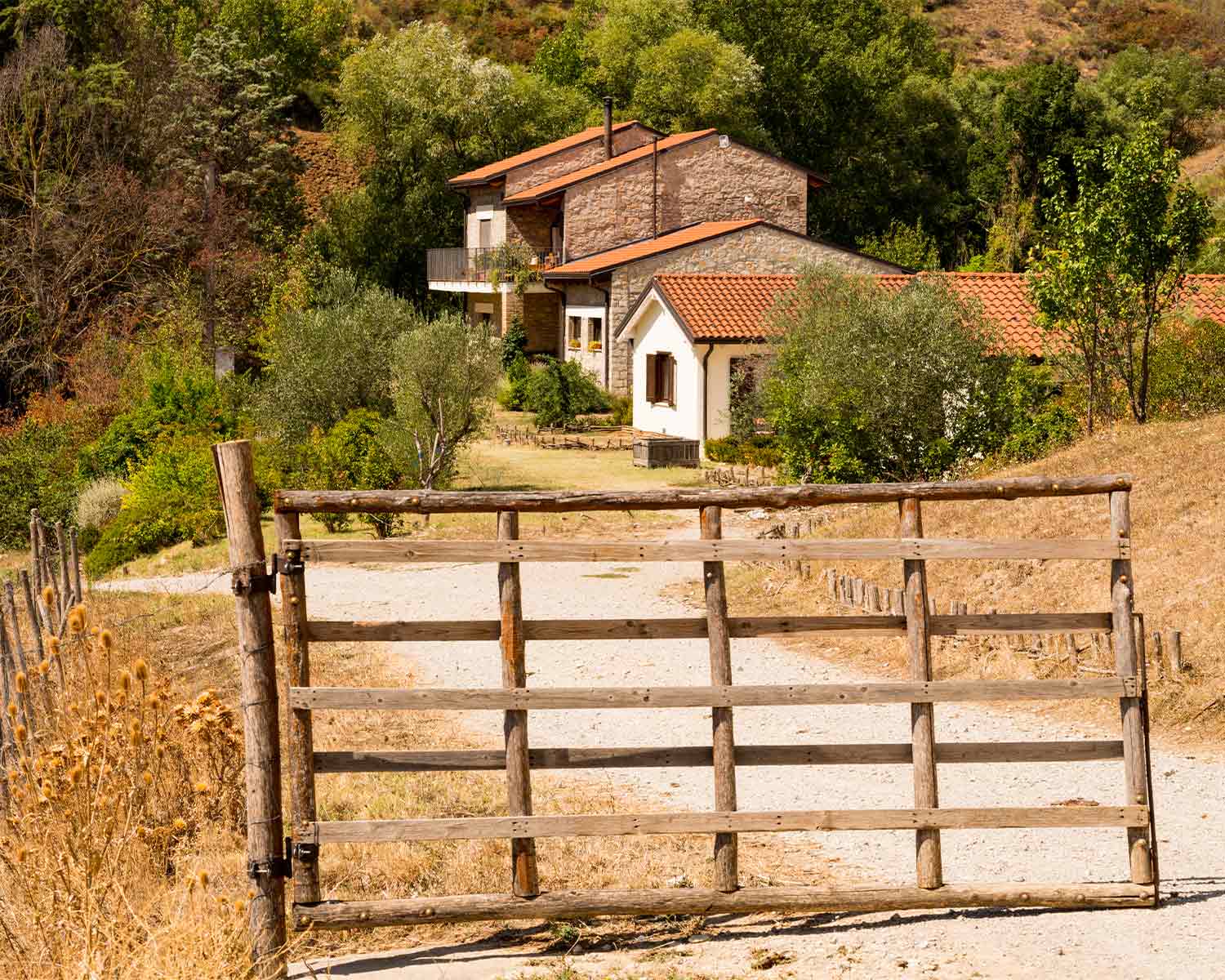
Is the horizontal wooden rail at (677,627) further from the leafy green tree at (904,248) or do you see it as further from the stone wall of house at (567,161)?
the stone wall of house at (567,161)

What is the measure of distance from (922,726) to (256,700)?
9.50ft

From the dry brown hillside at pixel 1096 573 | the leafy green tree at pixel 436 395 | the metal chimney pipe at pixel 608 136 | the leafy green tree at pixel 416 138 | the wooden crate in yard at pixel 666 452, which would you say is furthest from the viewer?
the leafy green tree at pixel 416 138

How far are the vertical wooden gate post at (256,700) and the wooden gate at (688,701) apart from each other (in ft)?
0.04

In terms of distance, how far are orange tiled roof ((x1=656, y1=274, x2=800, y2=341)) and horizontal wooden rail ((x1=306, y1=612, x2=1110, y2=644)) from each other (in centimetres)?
2423

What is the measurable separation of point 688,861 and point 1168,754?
4070 millimetres

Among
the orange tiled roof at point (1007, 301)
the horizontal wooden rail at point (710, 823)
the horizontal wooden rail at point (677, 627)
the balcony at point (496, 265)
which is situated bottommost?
the horizontal wooden rail at point (710, 823)

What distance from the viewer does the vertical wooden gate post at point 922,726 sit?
6316 millimetres

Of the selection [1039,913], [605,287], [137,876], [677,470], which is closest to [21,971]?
[137,876]

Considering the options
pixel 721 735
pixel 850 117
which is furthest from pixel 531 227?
pixel 721 735

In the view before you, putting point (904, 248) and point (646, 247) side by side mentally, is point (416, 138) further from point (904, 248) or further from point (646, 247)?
point (904, 248)

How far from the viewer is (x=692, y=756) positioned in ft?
20.6

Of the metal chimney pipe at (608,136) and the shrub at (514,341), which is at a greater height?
the metal chimney pipe at (608,136)

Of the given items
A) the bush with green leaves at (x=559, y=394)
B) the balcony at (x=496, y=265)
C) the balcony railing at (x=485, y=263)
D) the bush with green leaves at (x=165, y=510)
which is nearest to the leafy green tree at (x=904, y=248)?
the balcony at (x=496, y=265)

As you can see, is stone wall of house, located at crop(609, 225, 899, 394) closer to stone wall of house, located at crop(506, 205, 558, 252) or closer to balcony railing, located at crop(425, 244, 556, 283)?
balcony railing, located at crop(425, 244, 556, 283)
